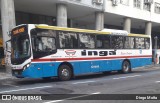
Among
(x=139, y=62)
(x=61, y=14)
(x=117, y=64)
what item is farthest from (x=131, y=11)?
(x=117, y=64)

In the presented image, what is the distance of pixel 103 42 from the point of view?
63.5ft

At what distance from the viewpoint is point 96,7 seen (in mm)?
31781

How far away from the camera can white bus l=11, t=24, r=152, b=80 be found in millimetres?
15000

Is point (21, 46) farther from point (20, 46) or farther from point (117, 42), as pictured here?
point (117, 42)

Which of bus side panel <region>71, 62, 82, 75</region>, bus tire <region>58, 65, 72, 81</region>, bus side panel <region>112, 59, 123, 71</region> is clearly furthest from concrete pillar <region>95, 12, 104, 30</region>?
bus tire <region>58, 65, 72, 81</region>

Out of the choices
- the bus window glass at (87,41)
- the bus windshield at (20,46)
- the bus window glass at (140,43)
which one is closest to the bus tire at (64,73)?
the bus window glass at (87,41)

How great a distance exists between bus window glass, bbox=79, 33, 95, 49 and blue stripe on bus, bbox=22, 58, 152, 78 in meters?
1.05

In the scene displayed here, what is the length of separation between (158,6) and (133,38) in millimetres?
24919

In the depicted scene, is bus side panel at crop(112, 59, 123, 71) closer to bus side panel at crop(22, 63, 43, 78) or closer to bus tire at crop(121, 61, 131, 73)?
bus tire at crop(121, 61, 131, 73)

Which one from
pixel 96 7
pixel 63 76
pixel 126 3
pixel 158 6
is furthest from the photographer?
pixel 158 6

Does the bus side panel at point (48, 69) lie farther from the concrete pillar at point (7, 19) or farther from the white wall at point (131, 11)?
the white wall at point (131, 11)

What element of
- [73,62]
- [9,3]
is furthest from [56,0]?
[73,62]

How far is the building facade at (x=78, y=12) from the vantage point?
25214mm

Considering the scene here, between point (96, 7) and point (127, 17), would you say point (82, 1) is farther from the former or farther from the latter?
point (127, 17)
